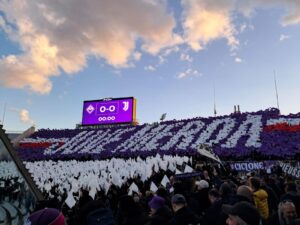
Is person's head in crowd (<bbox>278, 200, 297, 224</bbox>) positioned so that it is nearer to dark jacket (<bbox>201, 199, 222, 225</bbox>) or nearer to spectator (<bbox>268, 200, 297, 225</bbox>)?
spectator (<bbox>268, 200, 297, 225</bbox>)

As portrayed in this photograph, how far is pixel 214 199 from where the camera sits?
220 inches

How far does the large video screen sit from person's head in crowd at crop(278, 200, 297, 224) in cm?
3713

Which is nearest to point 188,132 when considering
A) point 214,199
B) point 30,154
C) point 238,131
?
point 238,131

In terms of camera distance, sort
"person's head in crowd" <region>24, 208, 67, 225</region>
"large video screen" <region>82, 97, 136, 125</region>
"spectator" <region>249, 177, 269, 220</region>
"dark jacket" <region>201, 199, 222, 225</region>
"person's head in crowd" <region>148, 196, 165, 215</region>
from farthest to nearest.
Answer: "large video screen" <region>82, 97, 136, 125</region>, "spectator" <region>249, 177, 269, 220</region>, "person's head in crowd" <region>148, 196, 165, 215</region>, "dark jacket" <region>201, 199, 222, 225</region>, "person's head in crowd" <region>24, 208, 67, 225</region>

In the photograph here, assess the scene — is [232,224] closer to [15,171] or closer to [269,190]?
[15,171]

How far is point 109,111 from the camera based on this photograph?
1686 inches

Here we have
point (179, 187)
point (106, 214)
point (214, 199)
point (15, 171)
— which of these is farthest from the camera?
point (179, 187)

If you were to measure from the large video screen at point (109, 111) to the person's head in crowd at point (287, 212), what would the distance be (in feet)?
122

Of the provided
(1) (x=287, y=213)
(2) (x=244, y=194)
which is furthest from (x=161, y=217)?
(1) (x=287, y=213)

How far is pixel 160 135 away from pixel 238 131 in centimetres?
840

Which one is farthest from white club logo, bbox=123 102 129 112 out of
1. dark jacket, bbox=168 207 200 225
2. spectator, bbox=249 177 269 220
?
dark jacket, bbox=168 207 200 225

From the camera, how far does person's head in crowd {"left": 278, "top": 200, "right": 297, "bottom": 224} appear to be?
4340 millimetres

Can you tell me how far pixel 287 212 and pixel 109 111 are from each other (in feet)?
128

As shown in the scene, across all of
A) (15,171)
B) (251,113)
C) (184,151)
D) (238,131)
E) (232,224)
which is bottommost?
(232,224)
